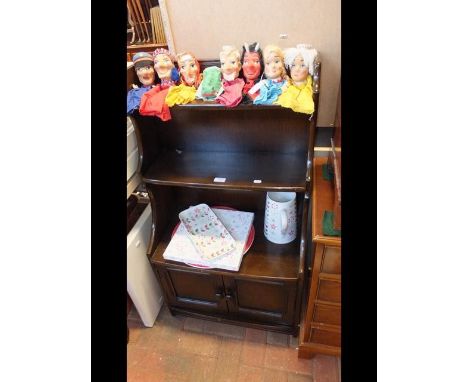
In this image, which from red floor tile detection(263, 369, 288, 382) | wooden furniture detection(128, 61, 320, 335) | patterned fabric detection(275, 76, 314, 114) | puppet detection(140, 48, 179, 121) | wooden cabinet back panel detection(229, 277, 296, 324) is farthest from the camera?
red floor tile detection(263, 369, 288, 382)

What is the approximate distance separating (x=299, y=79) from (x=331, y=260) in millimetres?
610

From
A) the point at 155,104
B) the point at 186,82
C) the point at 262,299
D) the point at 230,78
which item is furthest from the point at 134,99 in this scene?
the point at 262,299

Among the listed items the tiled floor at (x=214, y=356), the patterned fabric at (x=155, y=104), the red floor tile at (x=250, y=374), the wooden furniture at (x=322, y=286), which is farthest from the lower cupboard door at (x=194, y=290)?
the patterned fabric at (x=155, y=104)

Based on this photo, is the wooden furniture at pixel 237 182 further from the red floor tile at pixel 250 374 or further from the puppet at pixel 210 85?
the red floor tile at pixel 250 374

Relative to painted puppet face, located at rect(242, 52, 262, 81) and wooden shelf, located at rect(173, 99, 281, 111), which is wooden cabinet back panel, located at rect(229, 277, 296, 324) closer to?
wooden shelf, located at rect(173, 99, 281, 111)

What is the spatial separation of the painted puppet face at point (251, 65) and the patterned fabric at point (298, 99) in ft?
0.42

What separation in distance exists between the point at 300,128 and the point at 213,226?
1.84 ft

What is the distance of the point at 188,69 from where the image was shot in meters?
0.98

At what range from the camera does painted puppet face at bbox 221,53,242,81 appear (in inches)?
37.3

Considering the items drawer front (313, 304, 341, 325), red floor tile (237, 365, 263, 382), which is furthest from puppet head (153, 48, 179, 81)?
red floor tile (237, 365, 263, 382)

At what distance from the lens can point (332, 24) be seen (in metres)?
0.95

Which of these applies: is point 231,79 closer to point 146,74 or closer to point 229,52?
point 229,52

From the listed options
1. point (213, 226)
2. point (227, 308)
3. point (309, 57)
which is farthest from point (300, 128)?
point (227, 308)
